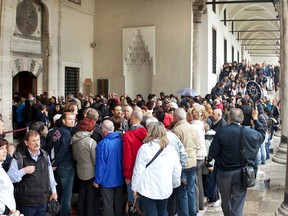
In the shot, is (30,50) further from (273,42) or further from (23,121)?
(273,42)

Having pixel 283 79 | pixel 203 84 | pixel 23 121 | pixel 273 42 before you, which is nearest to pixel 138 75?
pixel 203 84

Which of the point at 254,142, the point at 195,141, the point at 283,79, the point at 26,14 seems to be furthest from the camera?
the point at 26,14

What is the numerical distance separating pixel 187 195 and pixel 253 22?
116 ft

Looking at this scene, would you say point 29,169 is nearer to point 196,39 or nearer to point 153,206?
point 153,206

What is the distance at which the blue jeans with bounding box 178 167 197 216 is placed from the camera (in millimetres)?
5137

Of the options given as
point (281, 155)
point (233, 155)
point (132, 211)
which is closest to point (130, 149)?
point (132, 211)

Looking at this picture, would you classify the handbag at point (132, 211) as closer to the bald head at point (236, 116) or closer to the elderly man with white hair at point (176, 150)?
the elderly man with white hair at point (176, 150)

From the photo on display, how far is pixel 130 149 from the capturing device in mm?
4629

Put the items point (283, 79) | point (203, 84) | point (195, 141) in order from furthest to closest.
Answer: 1. point (203, 84)
2. point (283, 79)
3. point (195, 141)

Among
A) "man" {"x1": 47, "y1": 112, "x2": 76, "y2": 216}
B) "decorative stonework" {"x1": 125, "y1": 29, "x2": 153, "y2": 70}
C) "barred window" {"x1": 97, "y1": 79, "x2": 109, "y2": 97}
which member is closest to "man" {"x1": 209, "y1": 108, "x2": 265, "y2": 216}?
"man" {"x1": 47, "y1": 112, "x2": 76, "y2": 216}

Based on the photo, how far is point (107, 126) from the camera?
4715 millimetres

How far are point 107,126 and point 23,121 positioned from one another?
8.13 meters

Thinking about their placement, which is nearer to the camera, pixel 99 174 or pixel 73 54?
pixel 99 174

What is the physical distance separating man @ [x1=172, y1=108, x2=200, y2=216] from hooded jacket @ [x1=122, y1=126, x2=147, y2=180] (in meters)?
0.73
